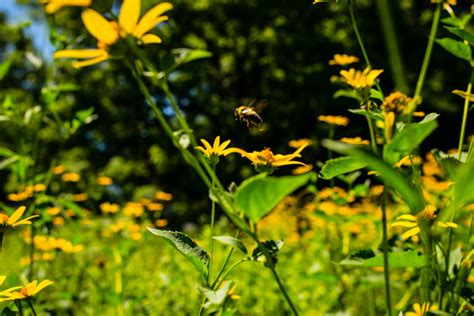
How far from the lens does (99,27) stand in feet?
1.67

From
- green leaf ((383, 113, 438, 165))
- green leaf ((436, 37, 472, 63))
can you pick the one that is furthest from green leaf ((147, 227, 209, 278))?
green leaf ((436, 37, 472, 63))

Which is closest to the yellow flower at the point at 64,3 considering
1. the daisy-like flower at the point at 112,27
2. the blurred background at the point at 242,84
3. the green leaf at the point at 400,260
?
the daisy-like flower at the point at 112,27

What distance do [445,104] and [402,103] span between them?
8906 mm

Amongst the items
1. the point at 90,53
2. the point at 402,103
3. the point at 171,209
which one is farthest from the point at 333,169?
the point at 171,209

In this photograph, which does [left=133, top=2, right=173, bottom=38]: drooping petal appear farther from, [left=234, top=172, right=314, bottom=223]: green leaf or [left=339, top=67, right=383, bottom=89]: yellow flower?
[left=339, top=67, right=383, bottom=89]: yellow flower

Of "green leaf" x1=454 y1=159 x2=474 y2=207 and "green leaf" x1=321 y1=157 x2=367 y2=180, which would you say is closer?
"green leaf" x1=454 y1=159 x2=474 y2=207

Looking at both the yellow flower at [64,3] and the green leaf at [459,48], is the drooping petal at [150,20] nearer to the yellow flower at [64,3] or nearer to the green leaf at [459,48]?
the yellow flower at [64,3]

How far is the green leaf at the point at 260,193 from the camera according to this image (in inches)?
18.0

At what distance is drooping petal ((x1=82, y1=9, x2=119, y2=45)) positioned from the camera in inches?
19.4

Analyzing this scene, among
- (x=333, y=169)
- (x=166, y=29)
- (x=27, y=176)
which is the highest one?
(x=333, y=169)

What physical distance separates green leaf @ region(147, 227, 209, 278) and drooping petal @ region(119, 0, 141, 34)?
0.75ft

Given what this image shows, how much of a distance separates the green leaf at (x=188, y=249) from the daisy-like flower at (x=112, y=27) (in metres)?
0.21

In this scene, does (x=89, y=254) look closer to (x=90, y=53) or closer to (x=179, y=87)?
(x=90, y=53)

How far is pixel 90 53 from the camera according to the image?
504 mm
